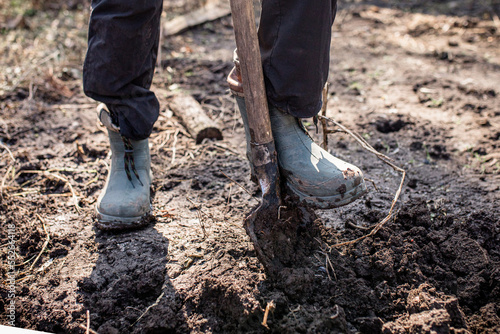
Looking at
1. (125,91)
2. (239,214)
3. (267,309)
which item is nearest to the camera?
(267,309)

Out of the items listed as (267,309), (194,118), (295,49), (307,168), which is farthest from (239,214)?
(194,118)

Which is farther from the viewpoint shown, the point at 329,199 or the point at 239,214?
the point at 239,214

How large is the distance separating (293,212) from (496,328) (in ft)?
2.79

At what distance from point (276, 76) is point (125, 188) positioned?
979 mm

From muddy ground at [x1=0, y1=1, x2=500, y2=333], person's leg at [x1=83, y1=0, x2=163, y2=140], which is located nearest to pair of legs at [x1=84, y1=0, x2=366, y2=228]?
person's leg at [x1=83, y1=0, x2=163, y2=140]

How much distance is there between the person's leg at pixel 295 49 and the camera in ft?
5.18

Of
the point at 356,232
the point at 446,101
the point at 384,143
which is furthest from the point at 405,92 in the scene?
the point at 356,232

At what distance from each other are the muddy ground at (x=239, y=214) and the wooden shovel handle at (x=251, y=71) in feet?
1.75

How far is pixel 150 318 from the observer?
155cm

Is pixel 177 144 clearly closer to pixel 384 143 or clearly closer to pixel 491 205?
A: pixel 384 143

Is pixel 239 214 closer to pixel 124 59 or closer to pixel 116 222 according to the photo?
pixel 116 222

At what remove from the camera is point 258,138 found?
5.63 feet

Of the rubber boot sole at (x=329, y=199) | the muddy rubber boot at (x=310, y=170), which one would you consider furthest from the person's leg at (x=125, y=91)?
the rubber boot sole at (x=329, y=199)

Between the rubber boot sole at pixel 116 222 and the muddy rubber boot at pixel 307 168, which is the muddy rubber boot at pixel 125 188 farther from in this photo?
the muddy rubber boot at pixel 307 168
